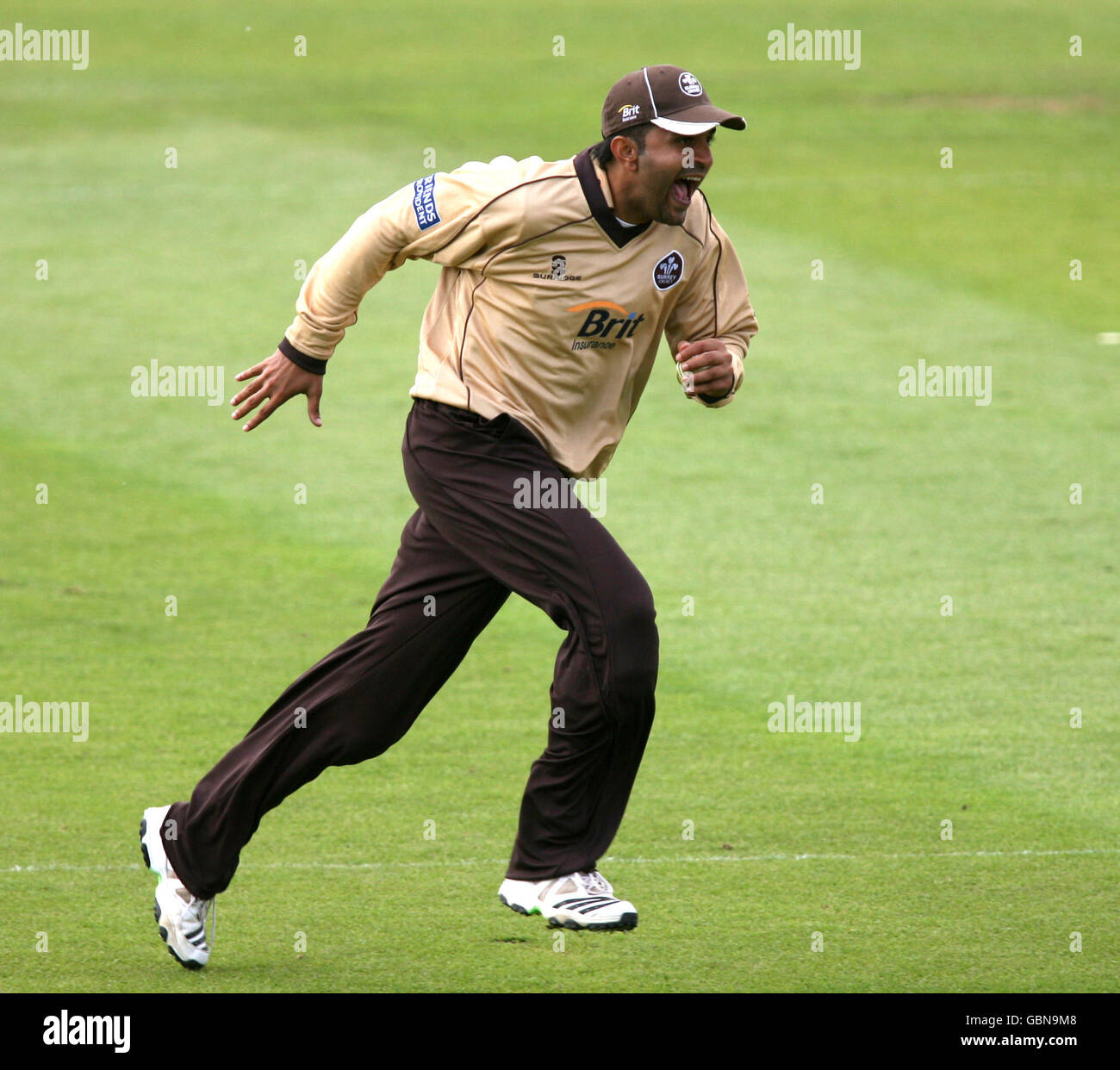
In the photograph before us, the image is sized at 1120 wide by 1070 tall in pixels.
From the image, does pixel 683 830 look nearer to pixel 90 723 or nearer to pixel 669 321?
pixel 669 321

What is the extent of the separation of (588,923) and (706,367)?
158 cm

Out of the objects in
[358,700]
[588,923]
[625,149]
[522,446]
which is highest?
[625,149]

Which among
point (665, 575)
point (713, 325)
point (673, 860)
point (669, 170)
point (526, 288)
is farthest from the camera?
point (665, 575)

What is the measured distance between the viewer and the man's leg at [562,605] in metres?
5.19

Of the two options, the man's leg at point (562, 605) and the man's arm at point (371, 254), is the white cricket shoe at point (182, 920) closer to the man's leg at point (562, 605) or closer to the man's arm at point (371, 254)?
the man's leg at point (562, 605)

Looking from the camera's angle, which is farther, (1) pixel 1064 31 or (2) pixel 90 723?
(1) pixel 1064 31

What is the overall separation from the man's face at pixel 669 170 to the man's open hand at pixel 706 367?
15.0 inches

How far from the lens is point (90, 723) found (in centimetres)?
789

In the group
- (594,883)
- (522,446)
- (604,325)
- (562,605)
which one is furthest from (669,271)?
(594,883)

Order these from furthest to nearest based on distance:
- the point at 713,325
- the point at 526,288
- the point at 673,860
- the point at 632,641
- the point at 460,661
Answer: the point at 673,860 → the point at 713,325 → the point at 460,661 → the point at 526,288 → the point at 632,641

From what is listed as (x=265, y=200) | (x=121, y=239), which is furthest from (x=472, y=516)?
(x=265, y=200)

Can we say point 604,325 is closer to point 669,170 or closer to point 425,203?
point 669,170

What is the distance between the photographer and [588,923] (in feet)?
17.6

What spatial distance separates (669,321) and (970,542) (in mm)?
5196
